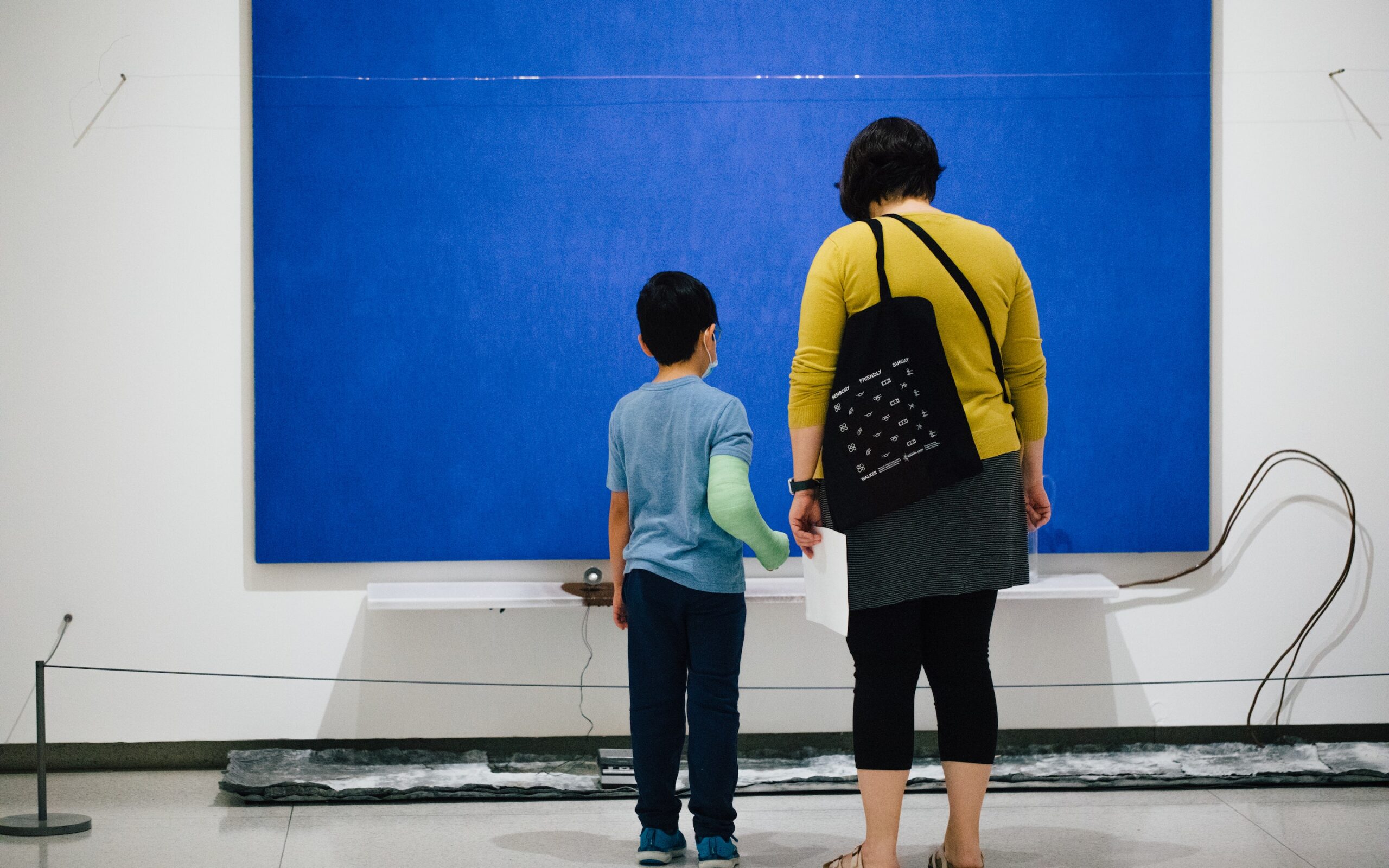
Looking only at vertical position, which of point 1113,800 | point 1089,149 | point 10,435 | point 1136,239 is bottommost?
point 1113,800

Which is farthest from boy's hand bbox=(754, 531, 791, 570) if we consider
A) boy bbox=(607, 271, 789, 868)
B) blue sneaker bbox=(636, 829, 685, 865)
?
blue sneaker bbox=(636, 829, 685, 865)

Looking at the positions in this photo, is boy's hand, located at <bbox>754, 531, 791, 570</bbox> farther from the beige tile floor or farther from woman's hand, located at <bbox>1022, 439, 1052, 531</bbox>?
the beige tile floor

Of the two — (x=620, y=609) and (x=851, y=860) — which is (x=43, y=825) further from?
(x=851, y=860)

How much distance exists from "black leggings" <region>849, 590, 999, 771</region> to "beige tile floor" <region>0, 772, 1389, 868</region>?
47 centimetres

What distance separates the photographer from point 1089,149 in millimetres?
3197

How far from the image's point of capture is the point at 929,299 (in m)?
1.86

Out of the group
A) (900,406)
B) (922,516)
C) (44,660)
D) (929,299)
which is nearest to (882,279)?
(929,299)

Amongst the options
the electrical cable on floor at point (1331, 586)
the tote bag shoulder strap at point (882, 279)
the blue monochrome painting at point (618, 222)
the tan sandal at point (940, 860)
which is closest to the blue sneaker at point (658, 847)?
the tan sandal at point (940, 860)

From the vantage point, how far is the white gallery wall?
304 cm

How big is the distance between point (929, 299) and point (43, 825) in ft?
7.07

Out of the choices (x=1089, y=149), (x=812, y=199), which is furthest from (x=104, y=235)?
(x=1089, y=149)

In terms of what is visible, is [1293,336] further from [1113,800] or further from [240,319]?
[240,319]

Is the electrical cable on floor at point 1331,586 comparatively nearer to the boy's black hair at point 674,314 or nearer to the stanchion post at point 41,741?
the boy's black hair at point 674,314

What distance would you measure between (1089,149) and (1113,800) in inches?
67.1
